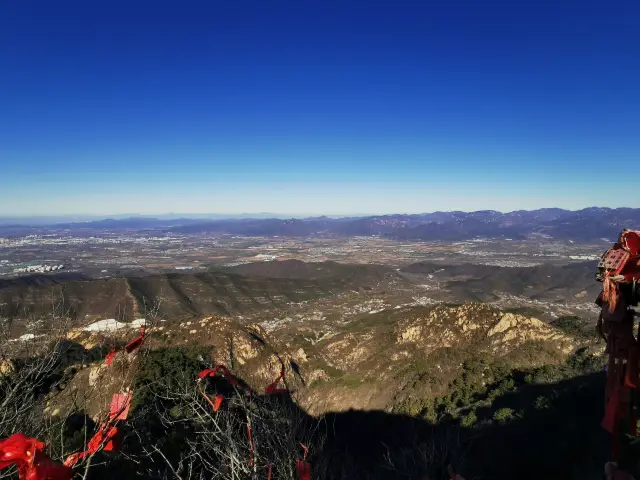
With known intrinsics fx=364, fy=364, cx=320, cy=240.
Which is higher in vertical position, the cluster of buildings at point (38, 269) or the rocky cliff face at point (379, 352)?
the rocky cliff face at point (379, 352)

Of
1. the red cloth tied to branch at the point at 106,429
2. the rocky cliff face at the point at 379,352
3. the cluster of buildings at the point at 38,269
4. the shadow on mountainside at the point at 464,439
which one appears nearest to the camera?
the red cloth tied to branch at the point at 106,429

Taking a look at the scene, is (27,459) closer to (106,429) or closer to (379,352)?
(106,429)

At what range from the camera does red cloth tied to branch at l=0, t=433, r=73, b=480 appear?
1867mm

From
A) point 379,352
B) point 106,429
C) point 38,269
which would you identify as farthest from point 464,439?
point 38,269

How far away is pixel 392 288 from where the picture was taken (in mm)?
84625

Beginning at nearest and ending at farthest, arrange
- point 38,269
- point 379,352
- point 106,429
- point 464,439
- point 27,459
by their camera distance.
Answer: point 27,459 → point 106,429 → point 464,439 → point 379,352 → point 38,269

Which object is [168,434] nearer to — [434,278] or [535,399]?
[535,399]

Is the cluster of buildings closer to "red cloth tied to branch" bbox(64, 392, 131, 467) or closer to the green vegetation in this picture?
the green vegetation

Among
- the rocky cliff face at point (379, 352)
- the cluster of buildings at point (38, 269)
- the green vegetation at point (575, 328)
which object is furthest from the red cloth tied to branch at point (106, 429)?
the cluster of buildings at point (38, 269)

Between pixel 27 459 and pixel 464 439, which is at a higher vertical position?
pixel 27 459

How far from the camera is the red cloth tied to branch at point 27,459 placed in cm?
187

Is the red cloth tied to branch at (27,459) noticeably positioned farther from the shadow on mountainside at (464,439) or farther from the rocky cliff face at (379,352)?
the rocky cliff face at (379,352)

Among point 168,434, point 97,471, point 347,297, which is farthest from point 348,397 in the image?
point 347,297

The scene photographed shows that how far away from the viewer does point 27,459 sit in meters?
1.90
